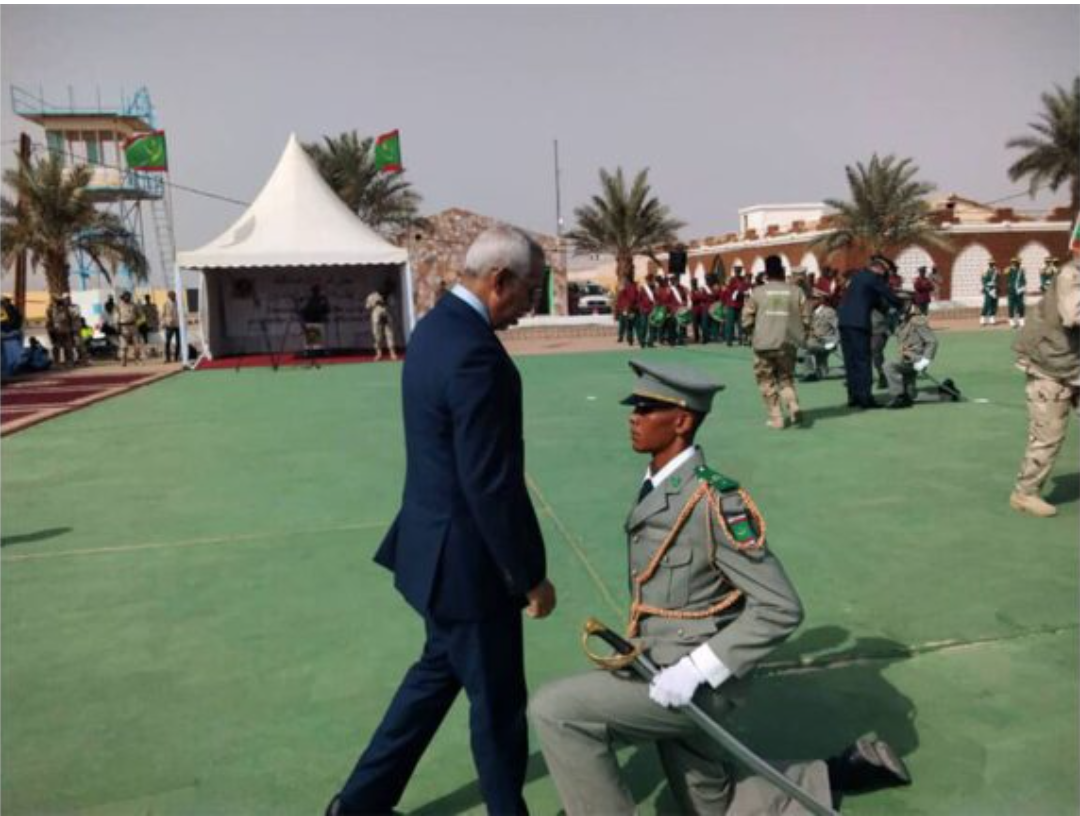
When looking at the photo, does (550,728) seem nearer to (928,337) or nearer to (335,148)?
(928,337)

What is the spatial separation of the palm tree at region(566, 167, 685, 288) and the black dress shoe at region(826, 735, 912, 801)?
103 ft

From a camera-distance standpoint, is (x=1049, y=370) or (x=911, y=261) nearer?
(x=1049, y=370)

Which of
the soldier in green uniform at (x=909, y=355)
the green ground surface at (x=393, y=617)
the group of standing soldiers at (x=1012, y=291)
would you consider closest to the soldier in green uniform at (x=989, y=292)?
the group of standing soldiers at (x=1012, y=291)

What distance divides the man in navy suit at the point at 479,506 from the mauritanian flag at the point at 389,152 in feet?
84.9

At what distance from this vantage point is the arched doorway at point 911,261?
34.9 meters

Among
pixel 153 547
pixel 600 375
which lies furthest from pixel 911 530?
pixel 600 375

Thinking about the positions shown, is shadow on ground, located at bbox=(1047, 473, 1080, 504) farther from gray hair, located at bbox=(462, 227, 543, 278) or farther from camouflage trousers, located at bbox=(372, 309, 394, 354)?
camouflage trousers, located at bbox=(372, 309, 394, 354)

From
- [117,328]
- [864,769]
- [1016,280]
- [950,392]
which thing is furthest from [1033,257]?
[864,769]

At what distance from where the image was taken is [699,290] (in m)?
21.2

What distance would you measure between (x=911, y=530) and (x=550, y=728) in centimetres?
381

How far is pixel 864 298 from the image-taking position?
31.0ft

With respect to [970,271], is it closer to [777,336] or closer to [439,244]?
[439,244]

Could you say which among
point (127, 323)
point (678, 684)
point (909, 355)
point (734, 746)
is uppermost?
point (127, 323)

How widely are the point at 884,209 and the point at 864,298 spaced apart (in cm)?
2422
